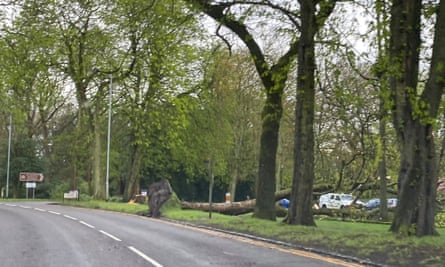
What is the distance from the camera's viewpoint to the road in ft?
36.8

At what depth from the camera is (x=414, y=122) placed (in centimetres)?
1514

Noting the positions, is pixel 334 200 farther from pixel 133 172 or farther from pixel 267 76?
pixel 267 76

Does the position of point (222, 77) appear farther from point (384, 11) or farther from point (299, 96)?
point (384, 11)

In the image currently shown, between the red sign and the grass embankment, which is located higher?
the red sign

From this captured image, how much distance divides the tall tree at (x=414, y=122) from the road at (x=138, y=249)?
3756 millimetres

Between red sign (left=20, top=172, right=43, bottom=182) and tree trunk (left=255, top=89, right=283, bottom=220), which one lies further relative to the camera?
red sign (left=20, top=172, right=43, bottom=182)

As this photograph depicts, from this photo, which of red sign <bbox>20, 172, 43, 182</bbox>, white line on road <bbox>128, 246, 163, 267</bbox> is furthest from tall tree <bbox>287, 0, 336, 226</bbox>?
red sign <bbox>20, 172, 43, 182</bbox>

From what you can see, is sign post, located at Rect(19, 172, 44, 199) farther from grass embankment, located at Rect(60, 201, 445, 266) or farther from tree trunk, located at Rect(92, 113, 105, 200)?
grass embankment, located at Rect(60, 201, 445, 266)

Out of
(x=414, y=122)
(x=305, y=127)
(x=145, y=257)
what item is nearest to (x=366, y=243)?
Answer: (x=414, y=122)

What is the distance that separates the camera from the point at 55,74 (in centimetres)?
3925

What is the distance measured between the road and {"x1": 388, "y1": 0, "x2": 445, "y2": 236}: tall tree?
376cm

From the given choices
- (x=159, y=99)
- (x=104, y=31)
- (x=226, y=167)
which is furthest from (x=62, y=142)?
(x=104, y=31)

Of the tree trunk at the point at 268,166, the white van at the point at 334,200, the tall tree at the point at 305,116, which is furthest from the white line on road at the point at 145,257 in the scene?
the white van at the point at 334,200

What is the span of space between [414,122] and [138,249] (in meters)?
7.77
